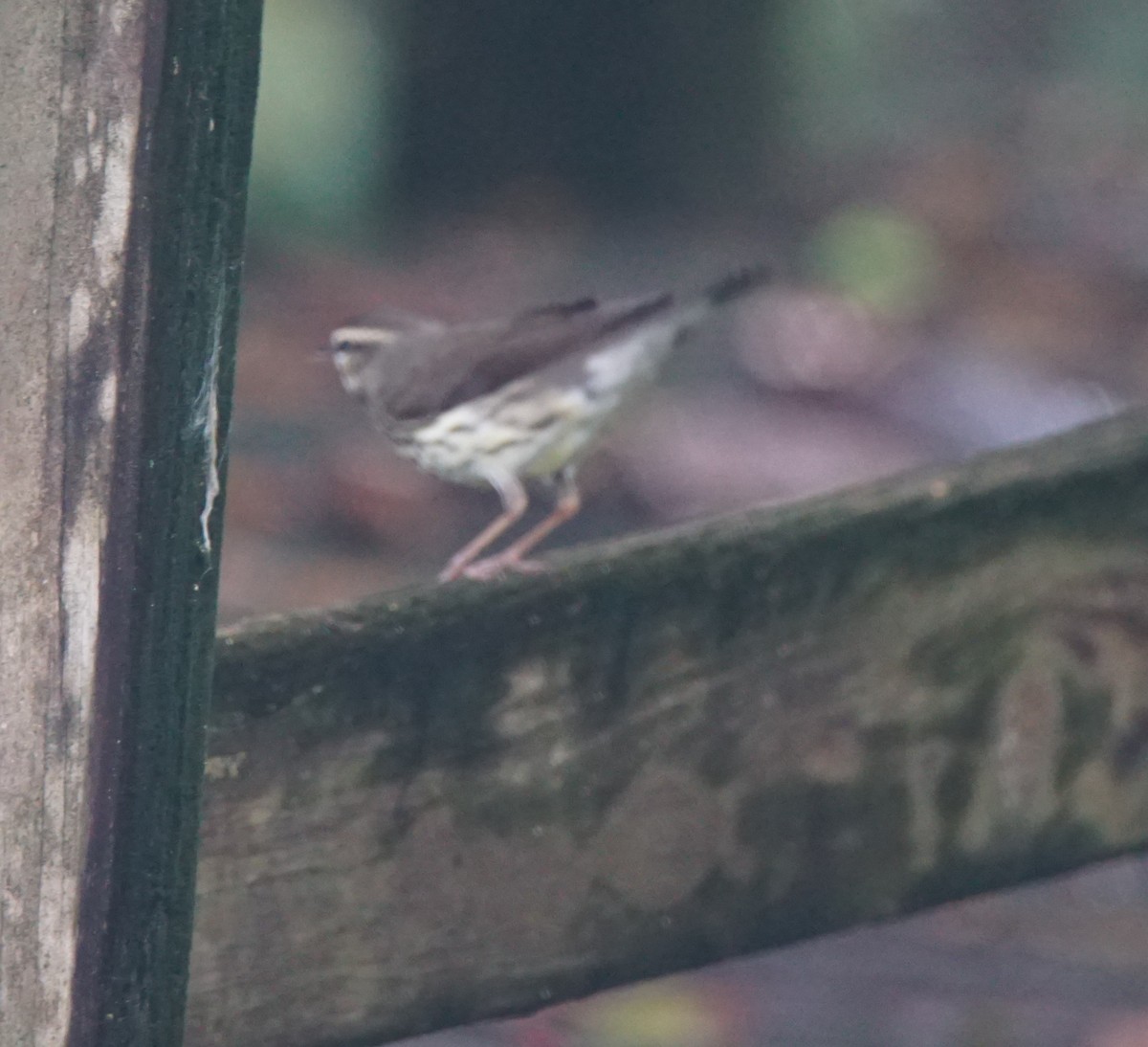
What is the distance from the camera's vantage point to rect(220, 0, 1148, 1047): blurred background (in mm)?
4238

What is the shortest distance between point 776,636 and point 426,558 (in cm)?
360

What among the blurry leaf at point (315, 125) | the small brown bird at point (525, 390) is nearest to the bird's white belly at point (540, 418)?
the small brown bird at point (525, 390)

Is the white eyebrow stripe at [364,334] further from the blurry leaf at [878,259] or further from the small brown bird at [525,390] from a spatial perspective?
the blurry leaf at [878,259]

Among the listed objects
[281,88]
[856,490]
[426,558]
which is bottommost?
[426,558]

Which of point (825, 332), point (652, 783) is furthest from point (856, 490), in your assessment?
point (825, 332)

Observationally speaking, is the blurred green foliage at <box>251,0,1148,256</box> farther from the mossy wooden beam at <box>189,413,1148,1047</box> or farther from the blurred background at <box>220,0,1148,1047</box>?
the mossy wooden beam at <box>189,413,1148,1047</box>

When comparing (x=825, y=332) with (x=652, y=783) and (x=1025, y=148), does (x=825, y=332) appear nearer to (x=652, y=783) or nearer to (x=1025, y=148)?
(x=1025, y=148)

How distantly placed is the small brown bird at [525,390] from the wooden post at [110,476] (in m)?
2.47

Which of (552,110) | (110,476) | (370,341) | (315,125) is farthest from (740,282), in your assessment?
(552,110)

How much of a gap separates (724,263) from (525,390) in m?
3.56

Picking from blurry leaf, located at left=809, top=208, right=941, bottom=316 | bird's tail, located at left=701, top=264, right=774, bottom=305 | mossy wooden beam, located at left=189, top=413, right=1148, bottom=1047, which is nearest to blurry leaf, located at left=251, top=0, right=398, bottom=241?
blurry leaf, located at left=809, top=208, right=941, bottom=316

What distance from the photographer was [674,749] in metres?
1.63

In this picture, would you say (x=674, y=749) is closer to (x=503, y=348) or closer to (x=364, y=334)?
(x=503, y=348)

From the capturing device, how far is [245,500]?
543cm
